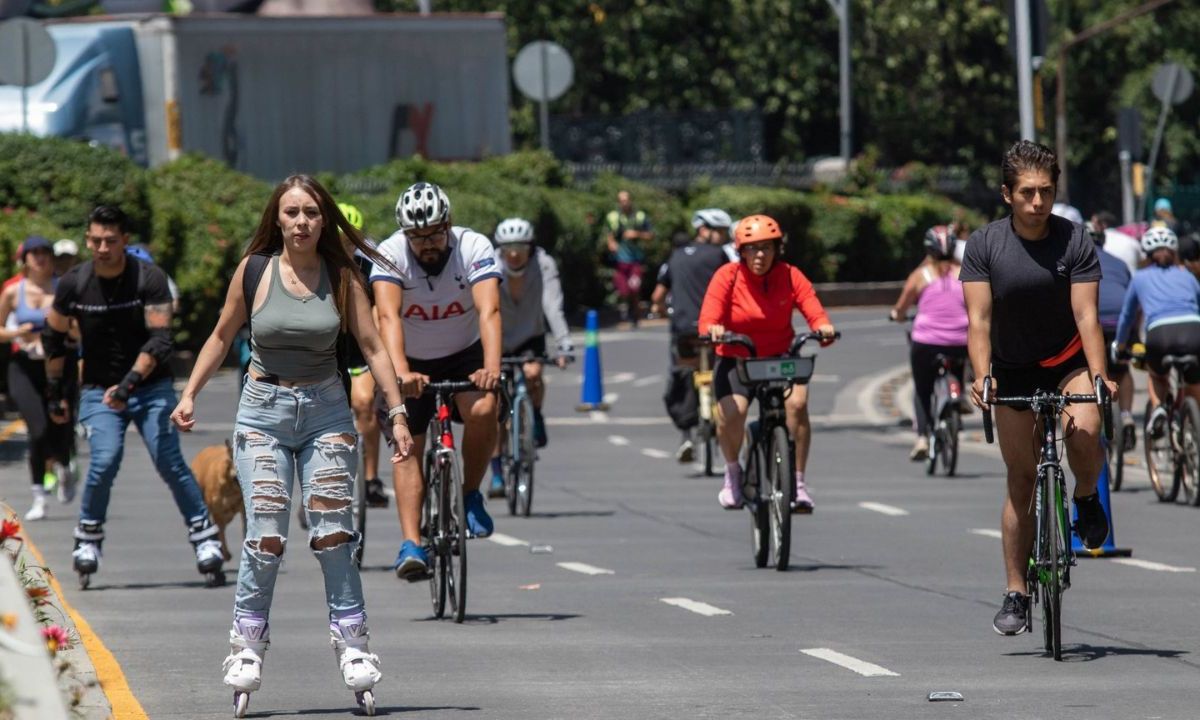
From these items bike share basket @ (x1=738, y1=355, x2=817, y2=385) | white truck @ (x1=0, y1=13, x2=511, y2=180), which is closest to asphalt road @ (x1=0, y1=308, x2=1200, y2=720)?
bike share basket @ (x1=738, y1=355, x2=817, y2=385)

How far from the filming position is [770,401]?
12828 mm

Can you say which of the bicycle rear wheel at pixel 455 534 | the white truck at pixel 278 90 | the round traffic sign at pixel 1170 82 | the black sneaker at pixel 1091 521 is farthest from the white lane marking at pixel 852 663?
the round traffic sign at pixel 1170 82

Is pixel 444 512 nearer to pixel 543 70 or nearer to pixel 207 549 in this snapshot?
pixel 207 549

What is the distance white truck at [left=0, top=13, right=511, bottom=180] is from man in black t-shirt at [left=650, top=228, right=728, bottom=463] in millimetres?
10426

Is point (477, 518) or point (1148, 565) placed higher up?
point (477, 518)

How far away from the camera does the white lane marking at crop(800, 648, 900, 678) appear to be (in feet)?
29.5

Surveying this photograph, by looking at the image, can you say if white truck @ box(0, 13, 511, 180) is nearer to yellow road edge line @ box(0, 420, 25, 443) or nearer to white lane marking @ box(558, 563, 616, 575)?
yellow road edge line @ box(0, 420, 25, 443)

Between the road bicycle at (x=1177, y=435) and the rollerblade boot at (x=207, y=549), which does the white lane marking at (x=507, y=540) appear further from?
the road bicycle at (x=1177, y=435)

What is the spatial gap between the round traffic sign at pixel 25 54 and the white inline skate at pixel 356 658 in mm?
16937

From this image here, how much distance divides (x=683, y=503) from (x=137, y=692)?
8.10 metres

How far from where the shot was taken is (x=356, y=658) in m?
7.96

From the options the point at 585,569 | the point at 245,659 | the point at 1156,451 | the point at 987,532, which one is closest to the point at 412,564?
the point at 245,659

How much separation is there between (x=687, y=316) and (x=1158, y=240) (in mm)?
4388

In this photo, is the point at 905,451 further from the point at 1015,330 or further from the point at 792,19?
the point at 792,19
